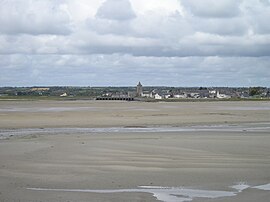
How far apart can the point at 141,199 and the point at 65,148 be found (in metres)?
7.29

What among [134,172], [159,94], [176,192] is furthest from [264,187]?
[159,94]

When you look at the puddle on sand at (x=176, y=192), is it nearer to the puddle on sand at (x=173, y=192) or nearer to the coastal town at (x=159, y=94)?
the puddle on sand at (x=173, y=192)

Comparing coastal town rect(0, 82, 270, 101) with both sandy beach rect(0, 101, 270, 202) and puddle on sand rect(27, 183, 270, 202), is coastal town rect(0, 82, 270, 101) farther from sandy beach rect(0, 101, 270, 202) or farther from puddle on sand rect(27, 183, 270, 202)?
puddle on sand rect(27, 183, 270, 202)

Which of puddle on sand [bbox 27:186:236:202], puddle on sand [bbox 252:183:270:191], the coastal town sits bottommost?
puddle on sand [bbox 27:186:236:202]

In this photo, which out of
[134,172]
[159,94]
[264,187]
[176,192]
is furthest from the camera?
[159,94]

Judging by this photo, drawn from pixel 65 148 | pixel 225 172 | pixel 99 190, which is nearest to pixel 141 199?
pixel 99 190

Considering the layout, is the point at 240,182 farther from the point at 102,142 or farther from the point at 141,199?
the point at 102,142

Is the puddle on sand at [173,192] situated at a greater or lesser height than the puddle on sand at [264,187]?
lesser

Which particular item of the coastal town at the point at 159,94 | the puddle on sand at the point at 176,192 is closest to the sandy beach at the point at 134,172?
the puddle on sand at the point at 176,192

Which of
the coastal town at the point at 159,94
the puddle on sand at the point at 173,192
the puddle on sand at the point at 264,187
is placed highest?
the coastal town at the point at 159,94

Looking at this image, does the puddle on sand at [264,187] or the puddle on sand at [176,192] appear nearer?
the puddle on sand at [176,192]

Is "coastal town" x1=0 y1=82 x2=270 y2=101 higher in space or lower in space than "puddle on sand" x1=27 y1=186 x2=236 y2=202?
higher

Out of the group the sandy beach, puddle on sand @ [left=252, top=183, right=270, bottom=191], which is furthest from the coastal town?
puddle on sand @ [left=252, top=183, right=270, bottom=191]

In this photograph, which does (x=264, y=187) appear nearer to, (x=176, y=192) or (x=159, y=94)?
(x=176, y=192)
